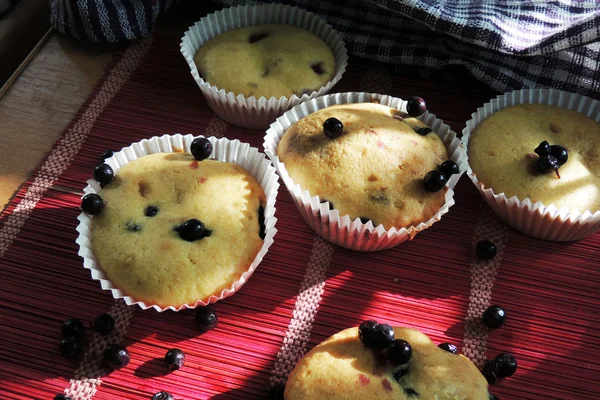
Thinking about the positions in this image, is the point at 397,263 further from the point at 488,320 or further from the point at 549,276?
the point at 549,276

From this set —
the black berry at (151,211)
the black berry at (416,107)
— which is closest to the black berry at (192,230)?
the black berry at (151,211)

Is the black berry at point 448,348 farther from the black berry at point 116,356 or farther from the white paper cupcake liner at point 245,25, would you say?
the white paper cupcake liner at point 245,25

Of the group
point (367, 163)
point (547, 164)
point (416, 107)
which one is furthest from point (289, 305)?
point (547, 164)

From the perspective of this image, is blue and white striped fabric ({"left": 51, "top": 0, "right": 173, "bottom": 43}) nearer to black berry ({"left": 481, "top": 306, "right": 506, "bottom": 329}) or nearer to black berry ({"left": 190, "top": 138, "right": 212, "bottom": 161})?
black berry ({"left": 190, "top": 138, "right": 212, "bottom": 161})

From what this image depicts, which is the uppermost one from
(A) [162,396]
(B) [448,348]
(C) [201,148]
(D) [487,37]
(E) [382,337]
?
(D) [487,37]

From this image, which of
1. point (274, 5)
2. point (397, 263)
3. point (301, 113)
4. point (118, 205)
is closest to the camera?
point (118, 205)

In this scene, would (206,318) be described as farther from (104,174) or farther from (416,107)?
(416,107)

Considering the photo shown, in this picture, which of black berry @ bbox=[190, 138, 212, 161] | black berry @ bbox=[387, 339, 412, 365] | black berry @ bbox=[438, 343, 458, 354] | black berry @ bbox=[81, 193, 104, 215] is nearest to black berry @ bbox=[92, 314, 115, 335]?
black berry @ bbox=[81, 193, 104, 215]

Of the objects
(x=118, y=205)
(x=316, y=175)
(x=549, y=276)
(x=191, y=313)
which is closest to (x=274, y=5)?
(x=316, y=175)
